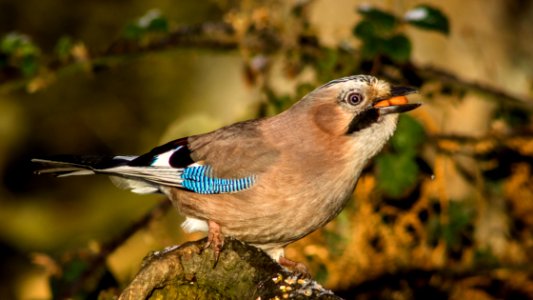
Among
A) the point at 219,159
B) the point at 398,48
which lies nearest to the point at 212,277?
the point at 219,159

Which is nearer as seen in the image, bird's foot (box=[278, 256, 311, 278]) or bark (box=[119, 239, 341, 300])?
bark (box=[119, 239, 341, 300])

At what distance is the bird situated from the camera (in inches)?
143

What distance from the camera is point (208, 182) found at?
151 inches

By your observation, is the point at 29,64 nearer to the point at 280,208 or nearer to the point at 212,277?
the point at 280,208

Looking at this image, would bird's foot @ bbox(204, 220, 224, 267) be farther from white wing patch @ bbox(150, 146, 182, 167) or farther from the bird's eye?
the bird's eye

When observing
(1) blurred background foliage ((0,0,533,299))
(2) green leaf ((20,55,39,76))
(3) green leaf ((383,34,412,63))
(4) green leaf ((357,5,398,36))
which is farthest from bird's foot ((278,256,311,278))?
(2) green leaf ((20,55,39,76))

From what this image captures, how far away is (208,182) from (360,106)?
2.13 ft

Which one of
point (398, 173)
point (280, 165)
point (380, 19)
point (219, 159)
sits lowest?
point (398, 173)

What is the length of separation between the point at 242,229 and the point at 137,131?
3.78 meters

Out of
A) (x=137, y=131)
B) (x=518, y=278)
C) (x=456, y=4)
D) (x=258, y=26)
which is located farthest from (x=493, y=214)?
(x=137, y=131)

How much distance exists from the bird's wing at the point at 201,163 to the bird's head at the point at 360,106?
0.81 feet

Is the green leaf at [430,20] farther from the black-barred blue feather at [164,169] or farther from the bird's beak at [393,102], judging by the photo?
the black-barred blue feather at [164,169]

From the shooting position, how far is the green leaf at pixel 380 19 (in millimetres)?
4988

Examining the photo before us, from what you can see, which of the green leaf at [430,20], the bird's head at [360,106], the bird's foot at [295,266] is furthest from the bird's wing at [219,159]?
the green leaf at [430,20]
